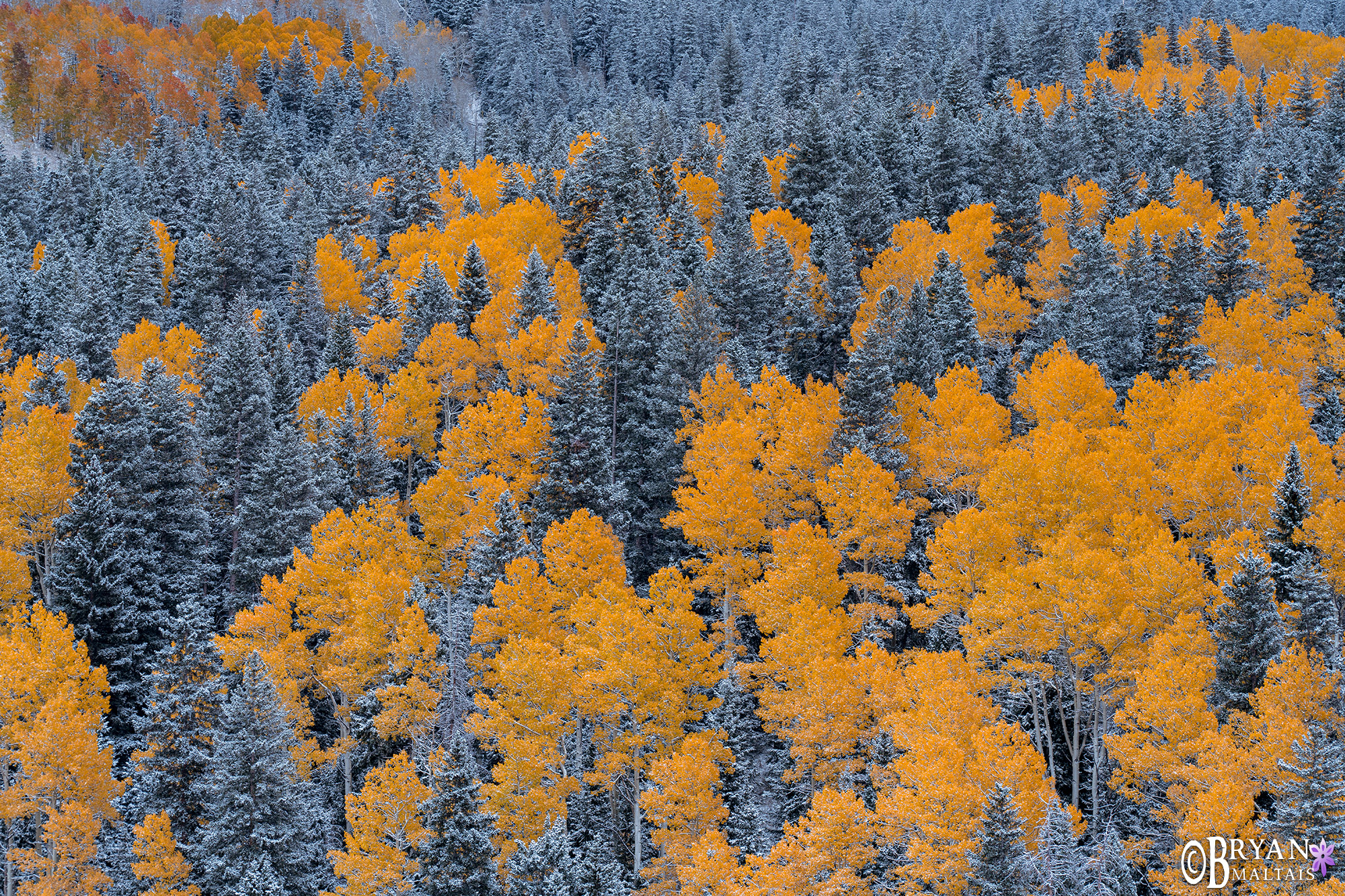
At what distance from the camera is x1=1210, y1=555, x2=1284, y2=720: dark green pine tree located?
35000 millimetres

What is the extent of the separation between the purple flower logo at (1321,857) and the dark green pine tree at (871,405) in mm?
25385

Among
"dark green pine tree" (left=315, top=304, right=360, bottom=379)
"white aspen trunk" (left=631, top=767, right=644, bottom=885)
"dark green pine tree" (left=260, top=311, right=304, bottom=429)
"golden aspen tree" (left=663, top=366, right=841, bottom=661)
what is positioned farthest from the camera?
"dark green pine tree" (left=315, top=304, right=360, bottom=379)

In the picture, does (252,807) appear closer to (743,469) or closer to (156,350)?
(743,469)

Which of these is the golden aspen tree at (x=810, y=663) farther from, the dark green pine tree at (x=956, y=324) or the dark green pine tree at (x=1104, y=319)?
the dark green pine tree at (x=1104, y=319)

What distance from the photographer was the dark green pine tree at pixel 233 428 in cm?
5819

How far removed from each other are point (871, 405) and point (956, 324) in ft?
44.2

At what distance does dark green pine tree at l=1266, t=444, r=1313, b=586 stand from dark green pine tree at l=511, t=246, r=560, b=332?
140 feet

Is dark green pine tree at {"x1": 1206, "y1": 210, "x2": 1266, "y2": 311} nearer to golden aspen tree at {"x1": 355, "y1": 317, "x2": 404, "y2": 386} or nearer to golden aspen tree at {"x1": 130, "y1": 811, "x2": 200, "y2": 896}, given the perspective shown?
golden aspen tree at {"x1": 355, "y1": 317, "x2": 404, "y2": 386}

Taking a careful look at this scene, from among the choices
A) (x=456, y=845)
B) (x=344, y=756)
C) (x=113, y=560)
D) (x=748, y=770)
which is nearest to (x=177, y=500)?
Result: (x=113, y=560)

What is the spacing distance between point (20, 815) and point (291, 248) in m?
55.6

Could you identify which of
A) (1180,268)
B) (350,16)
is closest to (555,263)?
(1180,268)

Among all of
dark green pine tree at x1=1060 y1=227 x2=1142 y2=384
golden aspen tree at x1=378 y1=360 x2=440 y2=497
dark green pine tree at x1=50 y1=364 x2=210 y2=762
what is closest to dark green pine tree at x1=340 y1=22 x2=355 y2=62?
golden aspen tree at x1=378 y1=360 x2=440 y2=497

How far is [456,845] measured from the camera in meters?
37.5

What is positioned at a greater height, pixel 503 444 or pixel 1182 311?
pixel 1182 311
